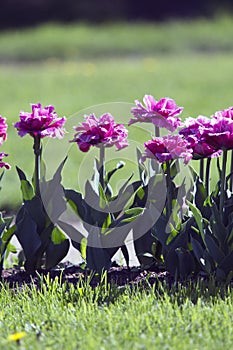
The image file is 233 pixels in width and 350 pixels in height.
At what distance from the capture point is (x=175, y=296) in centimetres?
327

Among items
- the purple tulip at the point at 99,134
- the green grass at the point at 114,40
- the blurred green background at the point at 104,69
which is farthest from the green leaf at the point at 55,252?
the green grass at the point at 114,40

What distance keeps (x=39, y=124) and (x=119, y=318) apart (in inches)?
46.3

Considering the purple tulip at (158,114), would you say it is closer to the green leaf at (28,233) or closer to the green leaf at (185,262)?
the green leaf at (185,262)

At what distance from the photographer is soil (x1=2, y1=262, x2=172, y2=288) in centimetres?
367

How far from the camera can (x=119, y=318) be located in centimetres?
294

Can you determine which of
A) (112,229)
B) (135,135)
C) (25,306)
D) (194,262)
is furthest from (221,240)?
(135,135)

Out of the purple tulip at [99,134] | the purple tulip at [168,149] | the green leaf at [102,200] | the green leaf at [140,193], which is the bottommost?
the green leaf at [102,200]

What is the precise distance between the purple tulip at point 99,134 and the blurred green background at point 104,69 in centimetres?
168

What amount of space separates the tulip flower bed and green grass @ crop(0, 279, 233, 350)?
217mm

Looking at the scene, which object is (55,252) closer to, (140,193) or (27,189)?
(27,189)

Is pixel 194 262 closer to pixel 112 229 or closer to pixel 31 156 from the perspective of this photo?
pixel 112 229

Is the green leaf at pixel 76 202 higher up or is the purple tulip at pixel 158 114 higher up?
the purple tulip at pixel 158 114

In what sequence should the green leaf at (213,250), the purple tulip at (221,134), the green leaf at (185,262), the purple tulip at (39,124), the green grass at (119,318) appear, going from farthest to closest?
1. the purple tulip at (39,124)
2. the green leaf at (185,262)
3. the green leaf at (213,250)
4. the purple tulip at (221,134)
5. the green grass at (119,318)

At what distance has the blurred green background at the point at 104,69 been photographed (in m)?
8.74
